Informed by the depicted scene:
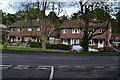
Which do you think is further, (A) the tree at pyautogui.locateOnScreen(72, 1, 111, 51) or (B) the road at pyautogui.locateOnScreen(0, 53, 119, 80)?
(A) the tree at pyautogui.locateOnScreen(72, 1, 111, 51)

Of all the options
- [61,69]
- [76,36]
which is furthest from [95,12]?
[76,36]

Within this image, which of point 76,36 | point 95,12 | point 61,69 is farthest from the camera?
point 76,36

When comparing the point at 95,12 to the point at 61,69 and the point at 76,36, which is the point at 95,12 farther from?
the point at 76,36

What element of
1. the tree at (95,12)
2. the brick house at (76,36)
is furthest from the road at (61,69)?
the brick house at (76,36)

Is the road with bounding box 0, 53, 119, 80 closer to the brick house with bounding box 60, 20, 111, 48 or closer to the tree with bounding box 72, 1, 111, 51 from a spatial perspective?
the tree with bounding box 72, 1, 111, 51

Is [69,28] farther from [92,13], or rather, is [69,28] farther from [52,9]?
[92,13]

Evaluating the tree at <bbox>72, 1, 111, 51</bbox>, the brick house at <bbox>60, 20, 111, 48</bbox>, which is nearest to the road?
the tree at <bbox>72, 1, 111, 51</bbox>

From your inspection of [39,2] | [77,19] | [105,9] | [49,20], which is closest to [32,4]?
[39,2]

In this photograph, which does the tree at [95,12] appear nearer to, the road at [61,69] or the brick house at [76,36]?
the road at [61,69]

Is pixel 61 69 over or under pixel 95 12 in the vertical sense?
under

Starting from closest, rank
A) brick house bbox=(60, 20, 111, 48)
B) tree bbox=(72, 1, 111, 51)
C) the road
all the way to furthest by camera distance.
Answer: the road
tree bbox=(72, 1, 111, 51)
brick house bbox=(60, 20, 111, 48)

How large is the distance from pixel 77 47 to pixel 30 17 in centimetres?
776

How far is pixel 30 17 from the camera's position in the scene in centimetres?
2034

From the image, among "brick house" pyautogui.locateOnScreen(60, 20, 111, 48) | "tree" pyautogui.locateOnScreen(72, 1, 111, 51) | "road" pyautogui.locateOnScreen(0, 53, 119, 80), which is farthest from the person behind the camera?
"brick house" pyautogui.locateOnScreen(60, 20, 111, 48)
